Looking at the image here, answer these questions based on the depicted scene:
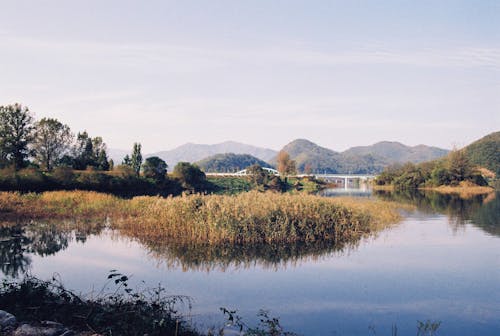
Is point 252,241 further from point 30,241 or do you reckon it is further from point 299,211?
point 30,241

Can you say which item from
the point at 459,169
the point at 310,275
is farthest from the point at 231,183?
the point at 310,275

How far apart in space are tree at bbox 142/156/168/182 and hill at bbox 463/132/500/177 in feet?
341

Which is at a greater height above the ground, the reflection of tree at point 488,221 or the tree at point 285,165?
the tree at point 285,165

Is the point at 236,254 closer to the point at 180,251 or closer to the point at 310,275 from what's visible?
the point at 180,251

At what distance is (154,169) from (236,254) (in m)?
57.4

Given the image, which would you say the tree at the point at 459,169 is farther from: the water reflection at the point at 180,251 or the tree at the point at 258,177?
the water reflection at the point at 180,251

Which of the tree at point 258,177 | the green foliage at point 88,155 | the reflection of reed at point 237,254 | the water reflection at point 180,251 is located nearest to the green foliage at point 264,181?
the tree at point 258,177

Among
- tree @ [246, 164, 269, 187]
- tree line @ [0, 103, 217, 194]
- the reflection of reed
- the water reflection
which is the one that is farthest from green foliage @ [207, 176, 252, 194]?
the reflection of reed

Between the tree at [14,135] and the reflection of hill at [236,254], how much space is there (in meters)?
A: 41.9

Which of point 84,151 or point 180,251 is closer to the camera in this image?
point 180,251

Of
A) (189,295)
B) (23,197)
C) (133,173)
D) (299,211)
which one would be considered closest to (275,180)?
(133,173)

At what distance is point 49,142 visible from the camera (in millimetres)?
62469

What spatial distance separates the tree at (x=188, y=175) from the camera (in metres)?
81.2

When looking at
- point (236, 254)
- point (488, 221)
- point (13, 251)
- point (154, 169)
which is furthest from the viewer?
point (154, 169)
